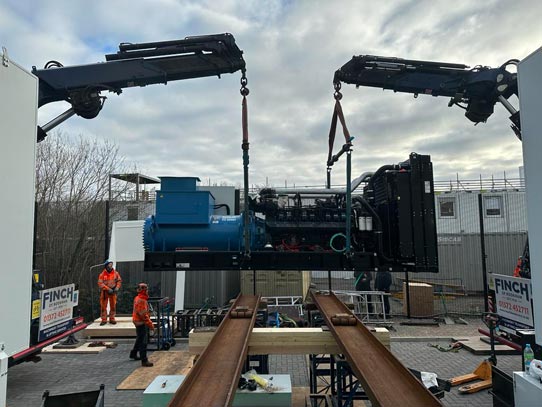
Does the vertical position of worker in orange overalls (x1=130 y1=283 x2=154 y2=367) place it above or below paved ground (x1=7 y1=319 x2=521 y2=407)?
above

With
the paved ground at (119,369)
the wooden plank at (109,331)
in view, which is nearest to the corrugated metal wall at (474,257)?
the paved ground at (119,369)

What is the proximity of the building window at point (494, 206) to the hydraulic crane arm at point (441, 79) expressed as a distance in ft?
46.2

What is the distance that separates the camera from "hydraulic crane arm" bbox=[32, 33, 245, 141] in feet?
20.2

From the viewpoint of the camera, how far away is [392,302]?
595 inches

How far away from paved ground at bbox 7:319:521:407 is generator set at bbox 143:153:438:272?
10.0ft

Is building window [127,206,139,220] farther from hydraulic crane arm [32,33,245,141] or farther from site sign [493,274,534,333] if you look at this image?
site sign [493,274,534,333]

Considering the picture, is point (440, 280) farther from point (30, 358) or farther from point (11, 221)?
point (11, 221)

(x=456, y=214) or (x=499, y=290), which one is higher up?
(x=456, y=214)

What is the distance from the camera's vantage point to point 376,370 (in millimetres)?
3061

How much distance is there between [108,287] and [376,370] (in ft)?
31.5

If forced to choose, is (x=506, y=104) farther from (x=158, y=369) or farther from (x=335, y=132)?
(x=158, y=369)

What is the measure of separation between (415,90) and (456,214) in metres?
14.1

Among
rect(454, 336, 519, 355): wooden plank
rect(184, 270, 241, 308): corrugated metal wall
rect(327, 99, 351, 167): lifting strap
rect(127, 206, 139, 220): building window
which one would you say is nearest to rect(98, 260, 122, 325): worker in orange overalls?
rect(184, 270, 241, 308): corrugated metal wall

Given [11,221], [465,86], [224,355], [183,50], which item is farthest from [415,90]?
[11,221]
